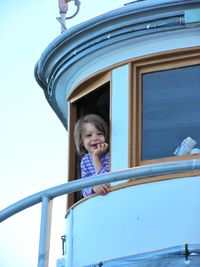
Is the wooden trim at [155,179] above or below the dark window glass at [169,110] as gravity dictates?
below

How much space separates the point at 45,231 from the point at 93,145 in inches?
63.5

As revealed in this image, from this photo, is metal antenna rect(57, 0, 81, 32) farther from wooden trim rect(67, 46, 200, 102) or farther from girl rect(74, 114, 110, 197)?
girl rect(74, 114, 110, 197)

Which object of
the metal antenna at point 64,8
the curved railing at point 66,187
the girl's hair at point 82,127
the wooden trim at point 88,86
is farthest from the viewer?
the metal antenna at point 64,8

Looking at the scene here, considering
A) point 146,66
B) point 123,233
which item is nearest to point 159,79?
point 146,66

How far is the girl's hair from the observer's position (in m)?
9.39

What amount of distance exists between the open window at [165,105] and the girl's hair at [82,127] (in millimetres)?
367

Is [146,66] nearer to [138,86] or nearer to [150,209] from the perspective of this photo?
[138,86]

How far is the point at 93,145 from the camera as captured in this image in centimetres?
937

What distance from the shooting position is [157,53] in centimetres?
925

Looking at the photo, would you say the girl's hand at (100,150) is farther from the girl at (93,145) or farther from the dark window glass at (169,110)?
the dark window glass at (169,110)

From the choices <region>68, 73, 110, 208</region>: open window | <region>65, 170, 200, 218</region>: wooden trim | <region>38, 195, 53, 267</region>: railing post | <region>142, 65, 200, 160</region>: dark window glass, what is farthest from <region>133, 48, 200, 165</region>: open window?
<region>38, 195, 53, 267</region>: railing post

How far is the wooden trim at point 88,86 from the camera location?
9650mm

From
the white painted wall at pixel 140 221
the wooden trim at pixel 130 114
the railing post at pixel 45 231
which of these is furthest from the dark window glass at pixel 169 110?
the railing post at pixel 45 231

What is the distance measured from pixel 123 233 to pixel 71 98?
79.1 inches
